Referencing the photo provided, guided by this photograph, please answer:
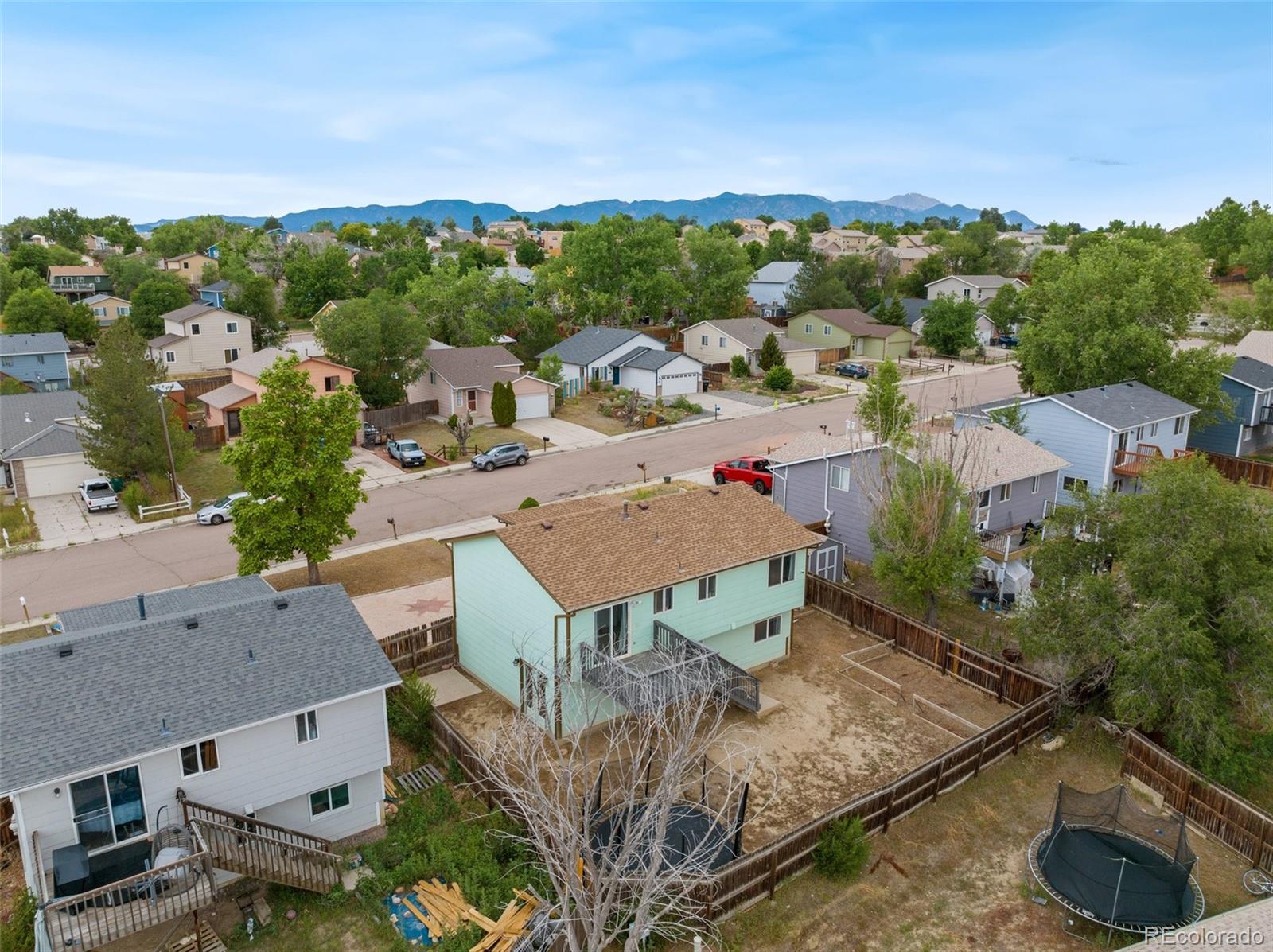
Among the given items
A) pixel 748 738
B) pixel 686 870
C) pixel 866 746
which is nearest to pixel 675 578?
pixel 748 738

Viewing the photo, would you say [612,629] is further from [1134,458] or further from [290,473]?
[1134,458]

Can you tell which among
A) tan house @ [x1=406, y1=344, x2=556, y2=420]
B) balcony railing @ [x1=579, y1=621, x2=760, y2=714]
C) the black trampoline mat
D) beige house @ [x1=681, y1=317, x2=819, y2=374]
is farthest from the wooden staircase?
beige house @ [x1=681, y1=317, x2=819, y2=374]

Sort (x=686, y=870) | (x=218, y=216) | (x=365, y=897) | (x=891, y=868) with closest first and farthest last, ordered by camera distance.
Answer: (x=686, y=870)
(x=365, y=897)
(x=891, y=868)
(x=218, y=216)

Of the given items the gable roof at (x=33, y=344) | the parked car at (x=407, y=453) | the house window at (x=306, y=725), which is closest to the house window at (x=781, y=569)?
the house window at (x=306, y=725)

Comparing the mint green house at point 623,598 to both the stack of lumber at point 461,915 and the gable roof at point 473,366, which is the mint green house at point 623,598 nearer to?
the stack of lumber at point 461,915

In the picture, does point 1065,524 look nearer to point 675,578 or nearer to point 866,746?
point 866,746

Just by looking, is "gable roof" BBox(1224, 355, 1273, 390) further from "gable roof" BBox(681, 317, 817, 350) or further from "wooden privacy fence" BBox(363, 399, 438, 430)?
"wooden privacy fence" BBox(363, 399, 438, 430)

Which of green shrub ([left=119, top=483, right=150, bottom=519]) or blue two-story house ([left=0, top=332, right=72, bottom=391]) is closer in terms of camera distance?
green shrub ([left=119, top=483, right=150, bottom=519])
